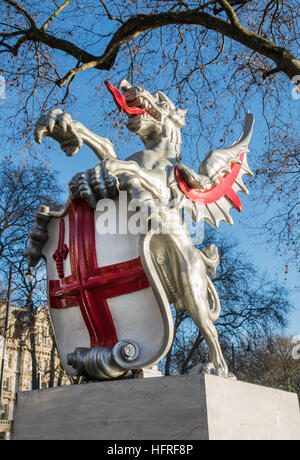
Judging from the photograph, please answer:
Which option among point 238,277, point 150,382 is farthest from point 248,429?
point 238,277

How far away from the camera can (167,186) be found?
3.61 meters

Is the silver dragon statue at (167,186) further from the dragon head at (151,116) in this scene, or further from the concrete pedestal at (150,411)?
the concrete pedestal at (150,411)

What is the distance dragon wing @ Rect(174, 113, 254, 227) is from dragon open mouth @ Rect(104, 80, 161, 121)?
1.87 feet

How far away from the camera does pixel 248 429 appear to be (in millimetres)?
2898

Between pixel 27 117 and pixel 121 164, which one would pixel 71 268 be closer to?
pixel 121 164

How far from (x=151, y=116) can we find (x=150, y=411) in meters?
2.38

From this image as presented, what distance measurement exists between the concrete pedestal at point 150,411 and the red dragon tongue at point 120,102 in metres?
2.01

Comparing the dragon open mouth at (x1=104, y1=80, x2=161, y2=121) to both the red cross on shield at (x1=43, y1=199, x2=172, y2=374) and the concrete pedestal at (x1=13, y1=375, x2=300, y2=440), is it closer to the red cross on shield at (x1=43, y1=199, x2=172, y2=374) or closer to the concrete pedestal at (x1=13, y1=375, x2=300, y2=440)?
the red cross on shield at (x1=43, y1=199, x2=172, y2=374)

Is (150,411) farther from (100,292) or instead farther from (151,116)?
(151,116)

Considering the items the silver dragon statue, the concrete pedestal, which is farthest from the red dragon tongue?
the concrete pedestal

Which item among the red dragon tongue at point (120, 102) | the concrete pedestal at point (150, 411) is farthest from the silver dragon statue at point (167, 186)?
the concrete pedestal at point (150, 411)

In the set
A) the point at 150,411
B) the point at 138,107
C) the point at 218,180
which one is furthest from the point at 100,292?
the point at 138,107

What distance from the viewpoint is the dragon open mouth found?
371cm

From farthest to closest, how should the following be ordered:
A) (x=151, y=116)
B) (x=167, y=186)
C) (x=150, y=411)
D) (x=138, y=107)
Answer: (x=151, y=116) → (x=138, y=107) → (x=167, y=186) → (x=150, y=411)
